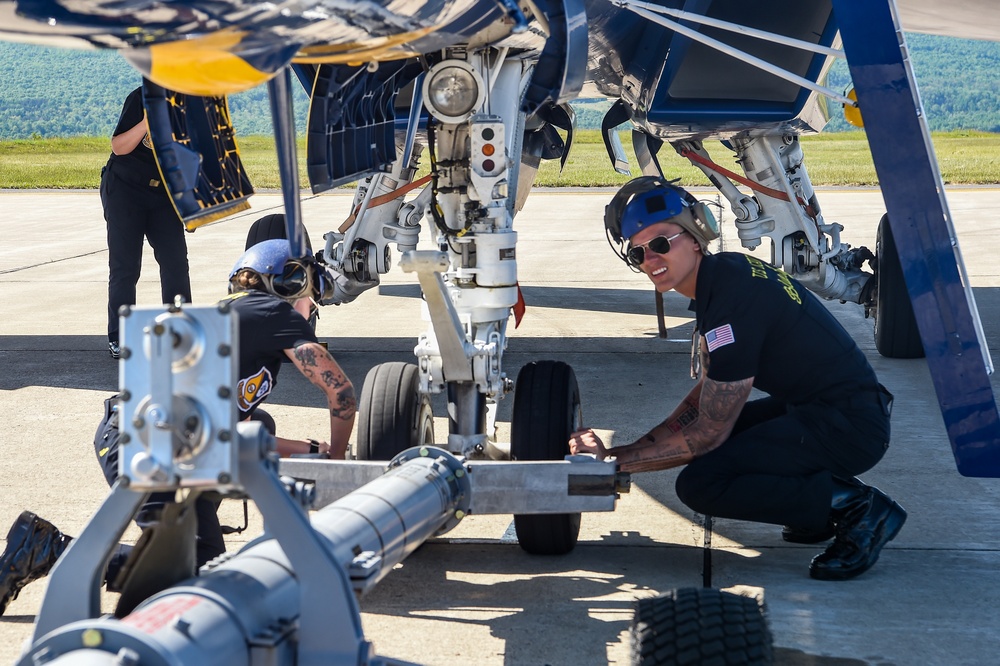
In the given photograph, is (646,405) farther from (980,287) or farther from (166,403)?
(980,287)

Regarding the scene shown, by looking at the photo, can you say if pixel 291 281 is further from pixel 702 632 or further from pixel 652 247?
pixel 702 632

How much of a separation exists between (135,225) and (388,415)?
3849 mm

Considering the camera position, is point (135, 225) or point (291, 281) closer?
point (291, 281)

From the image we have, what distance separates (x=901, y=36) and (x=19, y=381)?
5.41 m

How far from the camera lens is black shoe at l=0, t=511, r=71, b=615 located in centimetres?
374

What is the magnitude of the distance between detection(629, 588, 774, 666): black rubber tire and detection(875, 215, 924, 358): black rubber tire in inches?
203

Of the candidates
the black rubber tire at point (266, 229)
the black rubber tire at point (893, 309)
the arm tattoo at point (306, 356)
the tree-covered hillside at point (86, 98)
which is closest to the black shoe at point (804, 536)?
the arm tattoo at point (306, 356)

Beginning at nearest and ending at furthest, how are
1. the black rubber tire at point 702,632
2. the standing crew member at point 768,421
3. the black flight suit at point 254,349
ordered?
the black rubber tire at point 702,632 → the black flight suit at point 254,349 → the standing crew member at point 768,421

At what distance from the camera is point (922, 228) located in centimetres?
427

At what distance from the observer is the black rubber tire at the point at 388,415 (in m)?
4.34

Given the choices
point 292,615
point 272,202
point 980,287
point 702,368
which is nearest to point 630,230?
point 702,368

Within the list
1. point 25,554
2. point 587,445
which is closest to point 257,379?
point 25,554

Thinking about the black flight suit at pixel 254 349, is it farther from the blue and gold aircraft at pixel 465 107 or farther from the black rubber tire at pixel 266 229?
the black rubber tire at pixel 266 229

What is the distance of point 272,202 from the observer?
20781mm
